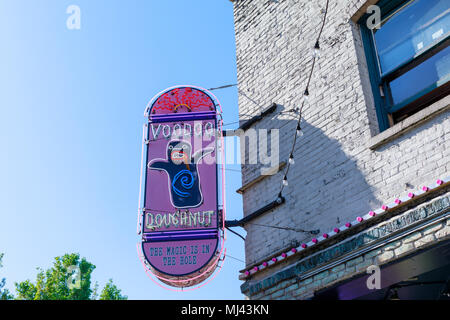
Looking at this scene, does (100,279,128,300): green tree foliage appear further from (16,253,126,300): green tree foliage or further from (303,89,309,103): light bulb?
(303,89,309,103): light bulb

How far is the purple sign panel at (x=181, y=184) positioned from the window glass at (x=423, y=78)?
8.99 ft

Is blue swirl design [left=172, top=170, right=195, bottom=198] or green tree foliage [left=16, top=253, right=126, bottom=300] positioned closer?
blue swirl design [left=172, top=170, right=195, bottom=198]

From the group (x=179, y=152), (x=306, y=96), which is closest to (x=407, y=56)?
(x=306, y=96)

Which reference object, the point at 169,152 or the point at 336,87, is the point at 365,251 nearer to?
the point at 336,87

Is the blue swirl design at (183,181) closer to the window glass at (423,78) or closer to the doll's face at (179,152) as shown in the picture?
the doll's face at (179,152)

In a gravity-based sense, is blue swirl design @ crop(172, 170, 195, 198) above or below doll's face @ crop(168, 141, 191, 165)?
below

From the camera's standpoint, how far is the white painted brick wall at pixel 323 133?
527 centimetres

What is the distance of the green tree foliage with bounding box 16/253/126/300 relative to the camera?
18062 mm

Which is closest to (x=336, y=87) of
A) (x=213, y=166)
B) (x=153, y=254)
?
(x=213, y=166)

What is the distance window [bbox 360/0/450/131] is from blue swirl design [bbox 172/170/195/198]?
278 centimetres

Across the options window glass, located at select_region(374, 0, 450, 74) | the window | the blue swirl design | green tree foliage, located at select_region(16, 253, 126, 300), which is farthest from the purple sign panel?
green tree foliage, located at select_region(16, 253, 126, 300)

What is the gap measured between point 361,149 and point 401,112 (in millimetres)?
759

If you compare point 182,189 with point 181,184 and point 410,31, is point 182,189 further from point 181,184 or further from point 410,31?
point 410,31

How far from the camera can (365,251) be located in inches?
202
